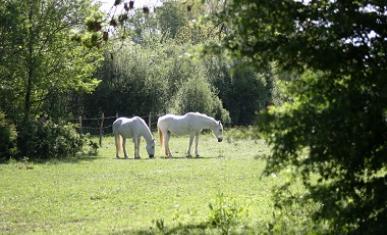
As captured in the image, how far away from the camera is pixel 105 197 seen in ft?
44.2

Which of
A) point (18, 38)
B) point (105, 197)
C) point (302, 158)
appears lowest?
point (105, 197)

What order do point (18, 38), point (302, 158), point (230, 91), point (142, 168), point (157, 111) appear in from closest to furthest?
point (302, 158)
point (142, 168)
point (18, 38)
point (157, 111)
point (230, 91)

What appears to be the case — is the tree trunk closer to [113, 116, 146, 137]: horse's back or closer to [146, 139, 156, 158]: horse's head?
[113, 116, 146, 137]: horse's back

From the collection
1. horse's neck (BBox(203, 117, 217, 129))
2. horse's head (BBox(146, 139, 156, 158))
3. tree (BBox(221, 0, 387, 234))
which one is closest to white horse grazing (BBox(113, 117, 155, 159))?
horse's head (BBox(146, 139, 156, 158))

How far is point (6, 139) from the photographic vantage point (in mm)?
23531

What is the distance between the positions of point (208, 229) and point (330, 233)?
2.31 metres

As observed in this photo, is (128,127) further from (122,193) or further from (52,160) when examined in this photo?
(122,193)

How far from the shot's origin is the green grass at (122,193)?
10.2 meters

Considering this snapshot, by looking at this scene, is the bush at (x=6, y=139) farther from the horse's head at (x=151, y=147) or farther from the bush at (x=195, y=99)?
the bush at (x=195, y=99)

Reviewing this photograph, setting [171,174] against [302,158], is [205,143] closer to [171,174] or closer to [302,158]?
[171,174]

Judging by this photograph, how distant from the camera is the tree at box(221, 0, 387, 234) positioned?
5.71 m

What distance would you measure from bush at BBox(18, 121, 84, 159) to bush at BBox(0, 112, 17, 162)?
27.2 inches

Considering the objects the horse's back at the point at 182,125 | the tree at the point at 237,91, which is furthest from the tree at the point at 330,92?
the tree at the point at 237,91

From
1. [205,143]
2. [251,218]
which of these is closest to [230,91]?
→ [205,143]
